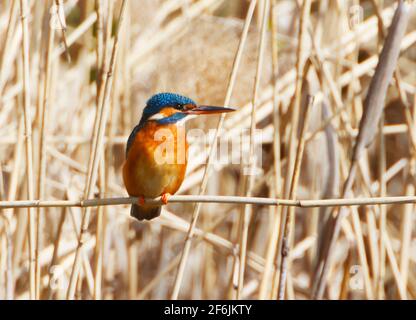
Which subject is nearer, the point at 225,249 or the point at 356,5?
the point at 356,5

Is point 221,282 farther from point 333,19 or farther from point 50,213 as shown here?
point 333,19

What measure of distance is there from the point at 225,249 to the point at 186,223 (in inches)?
9.3

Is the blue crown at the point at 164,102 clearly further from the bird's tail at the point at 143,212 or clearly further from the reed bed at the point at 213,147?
the bird's tail at the point at 143,212

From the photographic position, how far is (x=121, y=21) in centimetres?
176

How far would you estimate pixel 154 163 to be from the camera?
2127 mm

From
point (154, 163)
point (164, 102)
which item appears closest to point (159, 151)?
point (154, 163)

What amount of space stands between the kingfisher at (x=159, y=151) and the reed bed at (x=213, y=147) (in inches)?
4.7

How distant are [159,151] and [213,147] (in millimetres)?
224

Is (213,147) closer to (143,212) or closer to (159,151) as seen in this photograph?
(159,151)

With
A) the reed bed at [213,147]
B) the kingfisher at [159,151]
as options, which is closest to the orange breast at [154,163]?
the kingfisher at [159,151]

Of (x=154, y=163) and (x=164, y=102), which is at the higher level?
(x=164, y=102)

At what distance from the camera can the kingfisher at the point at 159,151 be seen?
6.97 ft
